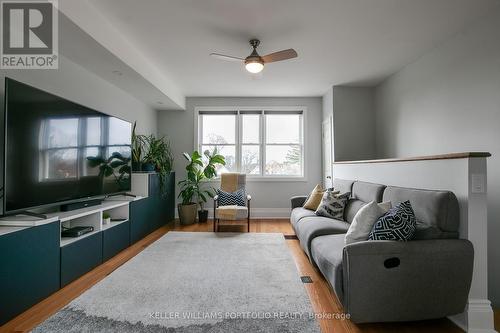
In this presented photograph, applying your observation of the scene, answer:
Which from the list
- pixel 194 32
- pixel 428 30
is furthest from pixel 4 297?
pixel 428 30

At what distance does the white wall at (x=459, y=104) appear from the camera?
7.60 feet

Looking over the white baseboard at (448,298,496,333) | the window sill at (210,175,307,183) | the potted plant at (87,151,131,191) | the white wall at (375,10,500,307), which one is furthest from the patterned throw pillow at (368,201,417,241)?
the window sill at (210,175,307,183)

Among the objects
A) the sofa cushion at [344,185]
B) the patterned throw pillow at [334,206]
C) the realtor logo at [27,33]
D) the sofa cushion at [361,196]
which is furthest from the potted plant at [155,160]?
the sofa cushion at [361,196]

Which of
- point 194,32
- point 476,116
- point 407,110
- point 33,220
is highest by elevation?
point 194,32

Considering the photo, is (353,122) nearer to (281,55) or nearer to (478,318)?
(281,55)

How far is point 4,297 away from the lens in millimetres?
1776

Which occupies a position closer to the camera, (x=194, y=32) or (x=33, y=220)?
(x=33, y=220)

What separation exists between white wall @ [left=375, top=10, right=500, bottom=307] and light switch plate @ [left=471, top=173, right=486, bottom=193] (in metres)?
0.82

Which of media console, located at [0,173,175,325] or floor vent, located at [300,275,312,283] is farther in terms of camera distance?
floor vent, located at [300,275,312,283]

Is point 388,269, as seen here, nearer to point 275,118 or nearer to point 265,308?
point 265,308

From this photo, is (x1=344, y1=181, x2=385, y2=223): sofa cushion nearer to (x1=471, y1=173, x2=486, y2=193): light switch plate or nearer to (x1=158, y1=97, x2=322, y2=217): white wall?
(x1=471, y1=173, x2=486, y2=193): light switch plate

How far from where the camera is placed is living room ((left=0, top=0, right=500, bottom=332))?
1737mm

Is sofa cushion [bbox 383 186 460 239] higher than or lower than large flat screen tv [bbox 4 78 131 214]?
lower

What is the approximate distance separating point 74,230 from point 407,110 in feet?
15.1
